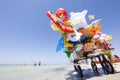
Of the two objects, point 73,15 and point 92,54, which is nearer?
point 92,54

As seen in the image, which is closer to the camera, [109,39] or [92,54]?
[92,54]

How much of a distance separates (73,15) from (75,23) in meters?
0.62

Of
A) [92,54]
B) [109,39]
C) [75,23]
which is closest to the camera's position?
[92,54]

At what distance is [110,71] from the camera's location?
10750 mm

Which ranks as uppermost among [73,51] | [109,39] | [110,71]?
[109,39]

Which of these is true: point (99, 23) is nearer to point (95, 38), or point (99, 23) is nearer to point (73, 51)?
point (95, 38)

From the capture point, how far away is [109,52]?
1095cm

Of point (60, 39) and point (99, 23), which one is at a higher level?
point (99, 23)

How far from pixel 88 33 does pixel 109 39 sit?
5.55ft

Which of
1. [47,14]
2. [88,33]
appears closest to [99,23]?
[88,33]

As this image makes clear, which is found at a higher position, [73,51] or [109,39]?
[109,39]

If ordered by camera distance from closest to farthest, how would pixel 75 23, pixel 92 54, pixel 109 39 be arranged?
pixel 92 54 → pixel 75 23 → pixel 109 39

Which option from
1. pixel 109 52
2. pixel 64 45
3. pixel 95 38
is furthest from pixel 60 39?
pixel 109 52

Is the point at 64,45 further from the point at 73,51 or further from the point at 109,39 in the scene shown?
the point at 109,39
